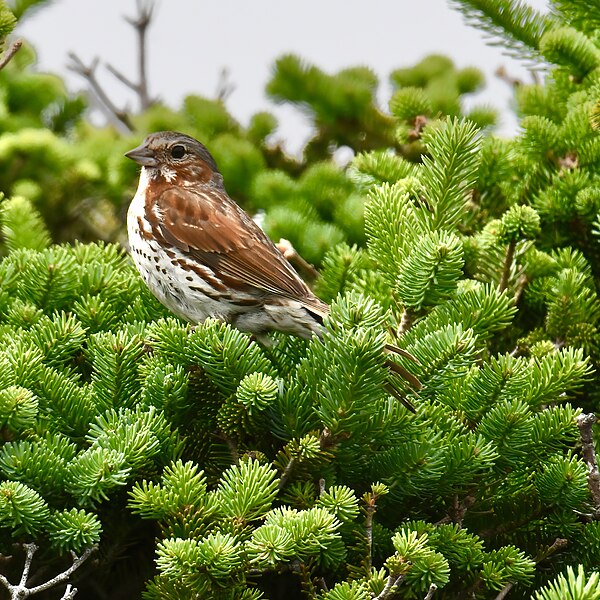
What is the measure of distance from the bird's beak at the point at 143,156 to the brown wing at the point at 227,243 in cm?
31

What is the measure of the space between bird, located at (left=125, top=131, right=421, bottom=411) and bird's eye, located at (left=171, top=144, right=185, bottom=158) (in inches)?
13.5

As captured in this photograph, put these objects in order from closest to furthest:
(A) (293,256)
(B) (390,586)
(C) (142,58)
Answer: (B) (390,586), (A) (293,256), (C) (142,58)

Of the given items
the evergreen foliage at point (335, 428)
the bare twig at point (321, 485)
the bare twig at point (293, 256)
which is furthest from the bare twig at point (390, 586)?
the bare twig at point (293, 256)

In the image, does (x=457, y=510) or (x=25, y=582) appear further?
(x=457, y=510)

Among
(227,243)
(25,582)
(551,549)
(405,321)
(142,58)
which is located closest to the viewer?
(25,582)

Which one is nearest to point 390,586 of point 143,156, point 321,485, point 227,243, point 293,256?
point 321,485

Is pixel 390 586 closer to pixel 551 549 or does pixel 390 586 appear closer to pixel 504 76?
pixel 551 549

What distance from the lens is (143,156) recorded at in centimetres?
441

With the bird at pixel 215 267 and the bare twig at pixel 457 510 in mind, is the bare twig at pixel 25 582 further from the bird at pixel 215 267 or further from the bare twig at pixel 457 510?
the bird at pixel 215 267

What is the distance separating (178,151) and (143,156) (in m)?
0.17

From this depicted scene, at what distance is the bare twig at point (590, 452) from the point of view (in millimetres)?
2211

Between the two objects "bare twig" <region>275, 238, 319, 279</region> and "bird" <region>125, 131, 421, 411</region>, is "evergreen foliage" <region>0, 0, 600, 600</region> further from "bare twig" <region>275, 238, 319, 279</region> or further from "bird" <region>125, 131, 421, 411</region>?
"bare twig" <region>275, 238, 319, 279</region>

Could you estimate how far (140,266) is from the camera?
3.63m

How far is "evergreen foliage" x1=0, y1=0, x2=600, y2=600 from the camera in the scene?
2143 mm
